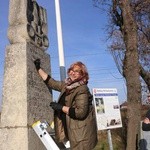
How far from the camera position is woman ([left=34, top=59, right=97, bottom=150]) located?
448 cm

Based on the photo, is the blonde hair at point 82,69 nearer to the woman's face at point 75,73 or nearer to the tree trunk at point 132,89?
the woman's face at point 75,73

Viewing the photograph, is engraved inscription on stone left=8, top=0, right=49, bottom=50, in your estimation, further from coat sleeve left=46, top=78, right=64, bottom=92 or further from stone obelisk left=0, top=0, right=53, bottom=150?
coat sleeve left=46, top=78, right=64, bottom=92

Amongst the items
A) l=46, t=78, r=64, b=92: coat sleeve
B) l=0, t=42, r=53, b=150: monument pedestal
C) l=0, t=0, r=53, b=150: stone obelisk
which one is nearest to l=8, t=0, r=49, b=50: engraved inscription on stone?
l=0, t=0, r=53, b=150: stone obelisk

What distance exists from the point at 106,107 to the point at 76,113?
4.88 meters

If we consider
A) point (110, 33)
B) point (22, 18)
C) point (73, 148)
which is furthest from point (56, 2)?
point (110, 33)

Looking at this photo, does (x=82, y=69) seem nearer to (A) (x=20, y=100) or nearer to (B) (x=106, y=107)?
(A) (x=20, y=100)

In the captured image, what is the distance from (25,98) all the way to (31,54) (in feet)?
2.40

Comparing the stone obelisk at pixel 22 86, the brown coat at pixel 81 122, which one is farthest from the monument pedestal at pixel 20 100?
the brown coat at pixel 81 122

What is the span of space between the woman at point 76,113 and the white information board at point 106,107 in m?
4.03

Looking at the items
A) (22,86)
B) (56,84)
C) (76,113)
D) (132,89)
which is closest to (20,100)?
(22,86)

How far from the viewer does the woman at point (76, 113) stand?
4.48m

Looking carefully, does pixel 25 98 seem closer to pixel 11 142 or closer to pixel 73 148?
pixel 11 142

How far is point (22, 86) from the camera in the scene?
5.49 m

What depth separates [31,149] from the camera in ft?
17.7
